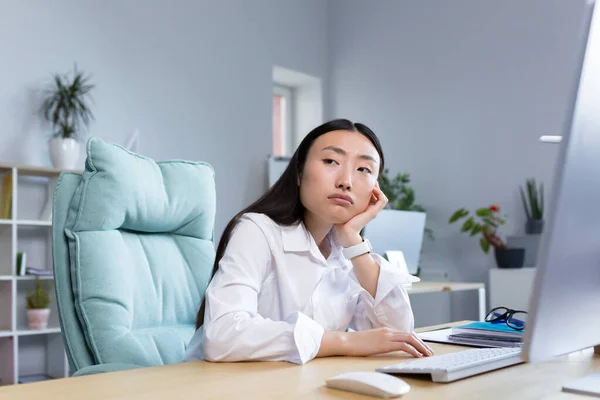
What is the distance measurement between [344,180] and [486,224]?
334 centimetres

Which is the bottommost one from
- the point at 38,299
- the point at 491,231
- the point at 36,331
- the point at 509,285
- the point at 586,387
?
the point at 36,331

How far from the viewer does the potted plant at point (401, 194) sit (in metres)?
4.89

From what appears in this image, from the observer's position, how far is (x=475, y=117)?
4.93 meters

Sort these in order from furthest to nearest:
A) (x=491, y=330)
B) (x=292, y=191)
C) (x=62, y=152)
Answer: (x=62, y=152) < (x=292, y=191) < (x=491, y=330)

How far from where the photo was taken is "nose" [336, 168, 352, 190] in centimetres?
143

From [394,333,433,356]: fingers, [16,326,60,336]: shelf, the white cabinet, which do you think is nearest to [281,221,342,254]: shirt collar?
[394,333,433,356]: fingers

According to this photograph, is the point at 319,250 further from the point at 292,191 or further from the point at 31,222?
the point at 31,222

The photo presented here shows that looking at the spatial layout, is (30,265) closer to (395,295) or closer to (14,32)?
(14,32)

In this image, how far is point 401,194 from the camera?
203 inches

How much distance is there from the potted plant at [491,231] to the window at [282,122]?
1.78 metres

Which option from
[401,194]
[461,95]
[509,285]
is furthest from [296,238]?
[461,95]

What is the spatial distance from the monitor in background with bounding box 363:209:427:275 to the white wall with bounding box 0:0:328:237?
5.94ft

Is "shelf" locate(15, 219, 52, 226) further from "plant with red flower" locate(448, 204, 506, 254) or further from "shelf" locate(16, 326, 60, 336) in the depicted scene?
"plant with red flower" locate(448, 204, 506, 254)

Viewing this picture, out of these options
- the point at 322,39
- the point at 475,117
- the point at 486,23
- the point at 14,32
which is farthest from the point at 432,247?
the point at 14,32
